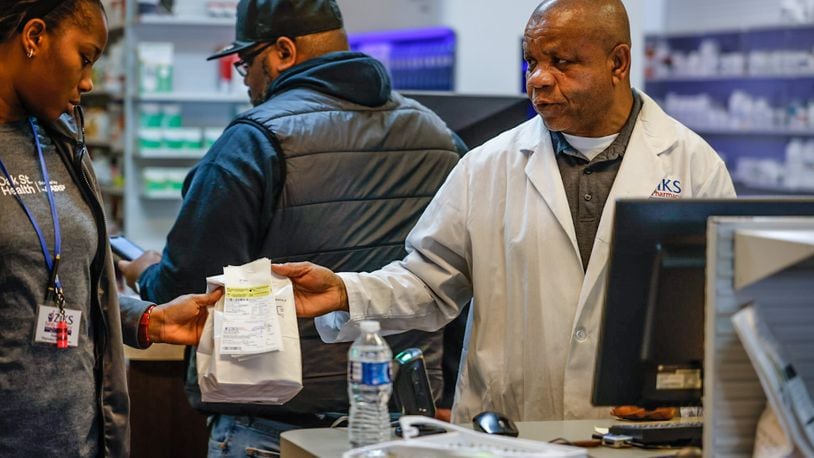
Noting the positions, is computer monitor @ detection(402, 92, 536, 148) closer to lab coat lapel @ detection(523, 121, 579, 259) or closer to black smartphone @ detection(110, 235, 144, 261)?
black smartphone @ detection(110, 235, 144, 261)

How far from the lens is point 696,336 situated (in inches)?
75.5

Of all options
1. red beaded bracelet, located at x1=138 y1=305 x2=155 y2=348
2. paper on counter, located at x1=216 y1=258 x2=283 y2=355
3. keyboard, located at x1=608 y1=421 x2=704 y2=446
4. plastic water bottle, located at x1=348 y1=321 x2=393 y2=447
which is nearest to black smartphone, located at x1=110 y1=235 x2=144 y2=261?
red beaded bracelet, located at x1=138 y1=305 x2=155 y2=348

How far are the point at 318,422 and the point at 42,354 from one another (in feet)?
3.36

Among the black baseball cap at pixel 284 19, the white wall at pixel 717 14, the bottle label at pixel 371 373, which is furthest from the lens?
the white wall at pixel 717 14

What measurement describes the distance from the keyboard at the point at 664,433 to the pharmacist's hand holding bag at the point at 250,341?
26.1 inches

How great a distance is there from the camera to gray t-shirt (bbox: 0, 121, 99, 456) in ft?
6.64

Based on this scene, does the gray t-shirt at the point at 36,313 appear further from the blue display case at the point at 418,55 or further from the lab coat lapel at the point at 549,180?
the blue display case at the point at 418,55

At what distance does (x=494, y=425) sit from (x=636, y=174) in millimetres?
761

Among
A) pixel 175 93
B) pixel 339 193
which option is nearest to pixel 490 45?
pixel 175 93

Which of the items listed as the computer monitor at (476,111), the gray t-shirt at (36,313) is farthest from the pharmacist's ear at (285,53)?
the gray t-shirt at (36,313)

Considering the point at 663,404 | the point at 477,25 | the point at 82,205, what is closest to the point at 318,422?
the point at 82,205

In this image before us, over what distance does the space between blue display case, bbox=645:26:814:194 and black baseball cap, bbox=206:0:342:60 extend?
23.7ft

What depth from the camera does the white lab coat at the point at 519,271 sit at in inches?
96.9

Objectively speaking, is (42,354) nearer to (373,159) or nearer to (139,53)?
(373,159)
